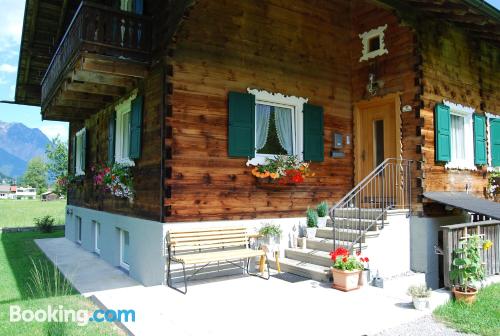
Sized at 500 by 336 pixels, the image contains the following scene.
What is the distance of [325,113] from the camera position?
879 centimetres

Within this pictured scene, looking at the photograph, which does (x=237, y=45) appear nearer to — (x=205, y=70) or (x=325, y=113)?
(x=205, y=70)

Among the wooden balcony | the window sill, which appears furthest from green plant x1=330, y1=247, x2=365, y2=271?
the wooden balcony

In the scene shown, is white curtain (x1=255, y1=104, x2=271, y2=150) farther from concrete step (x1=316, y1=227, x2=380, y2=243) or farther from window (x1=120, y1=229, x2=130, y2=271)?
window (x1=120, y1=229, x2=130, y2=271)

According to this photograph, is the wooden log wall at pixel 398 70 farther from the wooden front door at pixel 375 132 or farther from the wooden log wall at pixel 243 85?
the wooden log wall at pixel 243 85

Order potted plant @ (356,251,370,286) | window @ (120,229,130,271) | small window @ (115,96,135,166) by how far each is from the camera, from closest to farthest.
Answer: potted plant @ (356,251,370,286) → window @ (120,229,130,271) → small window @ (115,96,135,166)

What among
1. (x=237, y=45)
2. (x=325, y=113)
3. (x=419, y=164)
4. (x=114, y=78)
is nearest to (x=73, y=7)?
(x=114, y=78)

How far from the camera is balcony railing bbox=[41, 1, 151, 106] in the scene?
664 cm

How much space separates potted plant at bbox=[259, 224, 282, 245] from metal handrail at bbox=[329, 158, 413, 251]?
1003 millimetres

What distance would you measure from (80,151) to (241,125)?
24.9 ft

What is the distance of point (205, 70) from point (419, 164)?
14.6 ft

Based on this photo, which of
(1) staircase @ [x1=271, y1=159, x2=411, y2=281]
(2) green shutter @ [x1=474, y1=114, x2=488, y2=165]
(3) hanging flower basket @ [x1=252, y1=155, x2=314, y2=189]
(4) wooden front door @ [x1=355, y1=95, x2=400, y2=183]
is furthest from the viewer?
(2) green shutter @ [x1=474, y1=114, x2=488, y2=165]

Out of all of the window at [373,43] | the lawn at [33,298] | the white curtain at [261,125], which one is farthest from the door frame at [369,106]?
the lawn at [33,298]

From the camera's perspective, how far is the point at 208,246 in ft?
22.1

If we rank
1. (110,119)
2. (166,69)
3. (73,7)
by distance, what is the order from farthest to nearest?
1. (73,7)
2. (110,119)
3. (166,69)
